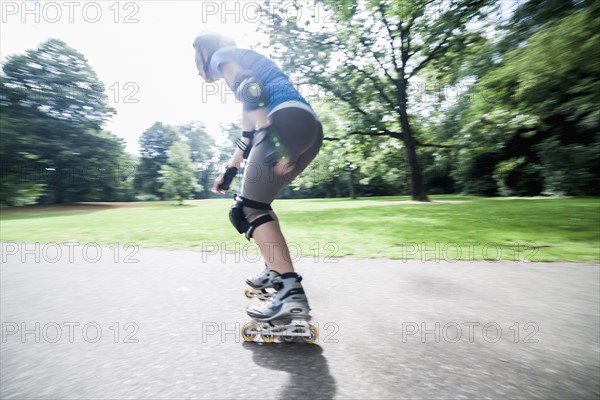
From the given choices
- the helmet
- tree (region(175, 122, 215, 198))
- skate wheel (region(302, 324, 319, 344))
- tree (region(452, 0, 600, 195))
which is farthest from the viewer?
tree (region(175, 122, 215, 198))

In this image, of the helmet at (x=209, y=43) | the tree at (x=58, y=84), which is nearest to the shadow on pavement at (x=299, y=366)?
the helmet at (x=209, y=43)

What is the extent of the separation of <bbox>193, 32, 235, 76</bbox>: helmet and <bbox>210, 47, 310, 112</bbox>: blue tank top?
0.13 m

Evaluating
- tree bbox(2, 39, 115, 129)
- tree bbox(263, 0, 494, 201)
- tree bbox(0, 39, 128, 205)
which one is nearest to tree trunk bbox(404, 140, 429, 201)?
tree bbox(263, 0, 494, 201)

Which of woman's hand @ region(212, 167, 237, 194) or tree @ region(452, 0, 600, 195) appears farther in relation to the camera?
tree @ region(452, 0, 600, 195)

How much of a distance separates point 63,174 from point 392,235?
34822mm

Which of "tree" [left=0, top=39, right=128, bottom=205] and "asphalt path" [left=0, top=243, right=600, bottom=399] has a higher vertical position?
"tree" [left=0, top=39, right=128, bottom=205]

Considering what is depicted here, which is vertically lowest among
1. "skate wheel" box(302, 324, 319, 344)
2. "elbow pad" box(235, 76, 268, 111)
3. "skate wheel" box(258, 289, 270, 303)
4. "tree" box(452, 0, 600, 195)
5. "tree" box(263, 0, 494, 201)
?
"skate wheel" box(302, 324, 319, 344)

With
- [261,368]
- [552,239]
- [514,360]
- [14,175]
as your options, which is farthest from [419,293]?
[14,175]

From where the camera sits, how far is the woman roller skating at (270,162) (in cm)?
171

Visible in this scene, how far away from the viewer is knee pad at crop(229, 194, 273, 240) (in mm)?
1847

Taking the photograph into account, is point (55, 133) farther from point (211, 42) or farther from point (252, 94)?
point (252, 94)

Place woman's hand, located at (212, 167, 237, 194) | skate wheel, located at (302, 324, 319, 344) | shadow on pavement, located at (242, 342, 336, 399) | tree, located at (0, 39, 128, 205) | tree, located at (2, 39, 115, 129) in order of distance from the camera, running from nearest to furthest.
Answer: shadow on pavement, located at (242, 342, 336, 399)
skate wheel, located at (302, 324, 319, 344)
woman's hand, located at (212, 167, 237, 194)
tree, located at (0, 39, 128, 205)
tree, located at (2, 39, 115, 129)

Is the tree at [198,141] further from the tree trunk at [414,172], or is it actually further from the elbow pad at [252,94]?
the elbow pad at [252,94]

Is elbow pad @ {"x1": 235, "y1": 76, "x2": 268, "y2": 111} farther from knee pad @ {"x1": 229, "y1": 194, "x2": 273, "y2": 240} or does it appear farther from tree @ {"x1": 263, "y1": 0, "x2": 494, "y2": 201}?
tree @ {"x1": 263, "y1": 0, "x2": 494, "y2": 201}
